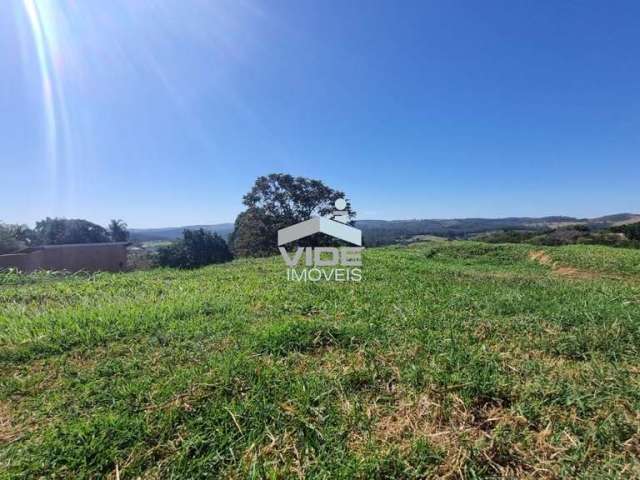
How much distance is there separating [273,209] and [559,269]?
19545 mm

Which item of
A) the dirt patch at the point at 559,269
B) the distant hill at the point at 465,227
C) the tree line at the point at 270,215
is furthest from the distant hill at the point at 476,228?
the dirt patch at the point at 559,269

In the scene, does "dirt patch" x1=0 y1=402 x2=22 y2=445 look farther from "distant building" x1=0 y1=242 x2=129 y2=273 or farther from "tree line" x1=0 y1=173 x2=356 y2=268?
"tree line" x1=0 y1=173 x2=356 y2=268

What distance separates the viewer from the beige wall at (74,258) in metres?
11.1

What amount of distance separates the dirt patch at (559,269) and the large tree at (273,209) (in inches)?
655

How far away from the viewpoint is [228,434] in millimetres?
1469

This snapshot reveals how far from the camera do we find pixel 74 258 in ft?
43.5

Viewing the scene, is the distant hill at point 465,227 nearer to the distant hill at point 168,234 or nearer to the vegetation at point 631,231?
the distant hill at point 168,234

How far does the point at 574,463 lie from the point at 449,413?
20.7 inches

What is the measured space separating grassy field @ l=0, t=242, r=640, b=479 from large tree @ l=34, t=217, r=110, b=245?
41904mm

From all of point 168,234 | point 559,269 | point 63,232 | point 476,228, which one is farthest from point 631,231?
point 168,234

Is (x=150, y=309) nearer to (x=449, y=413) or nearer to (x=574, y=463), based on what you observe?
(x=449, y=413)

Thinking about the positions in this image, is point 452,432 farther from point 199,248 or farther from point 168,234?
point 168,234

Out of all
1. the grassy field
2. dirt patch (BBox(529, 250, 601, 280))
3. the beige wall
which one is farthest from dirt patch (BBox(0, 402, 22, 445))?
A: the beige wall

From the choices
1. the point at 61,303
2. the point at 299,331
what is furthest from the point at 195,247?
the point at 299,331
